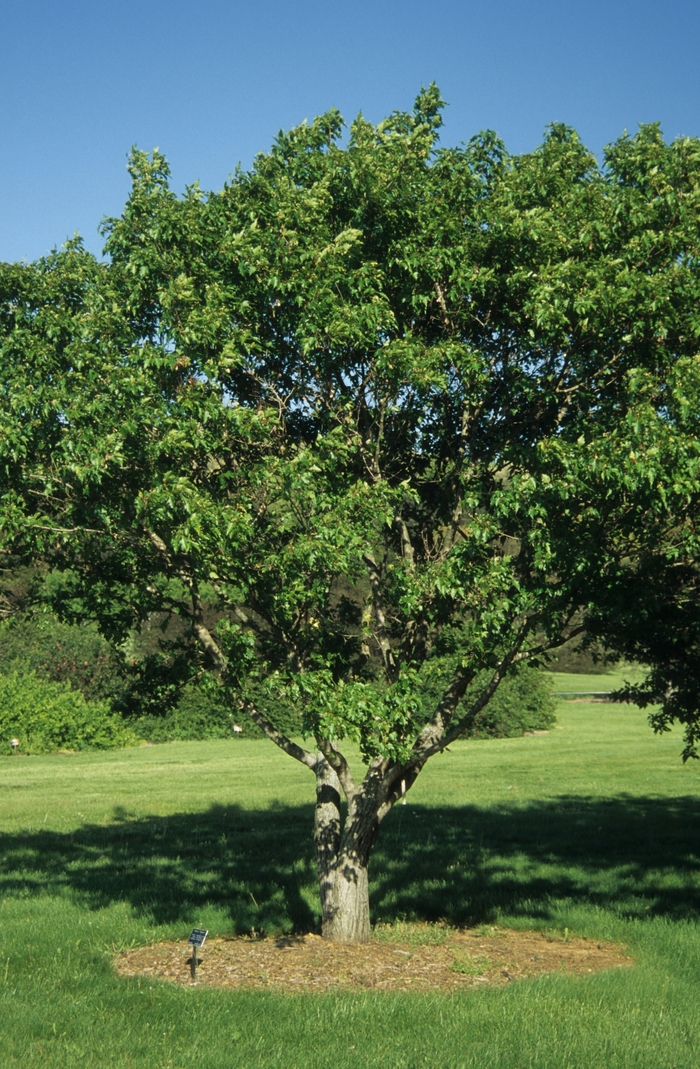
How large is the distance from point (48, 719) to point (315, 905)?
19939mm

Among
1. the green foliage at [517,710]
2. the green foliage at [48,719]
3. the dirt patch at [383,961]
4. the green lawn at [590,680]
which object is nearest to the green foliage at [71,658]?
the green foliage at [48,719]

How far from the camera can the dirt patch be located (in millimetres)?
9148

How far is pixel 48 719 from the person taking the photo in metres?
30.0

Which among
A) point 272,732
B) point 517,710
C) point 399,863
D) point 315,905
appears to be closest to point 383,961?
point 315,905

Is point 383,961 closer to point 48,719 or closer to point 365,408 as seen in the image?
point 365,408

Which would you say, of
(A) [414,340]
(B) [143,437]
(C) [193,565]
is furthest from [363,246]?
(C) [193,565]

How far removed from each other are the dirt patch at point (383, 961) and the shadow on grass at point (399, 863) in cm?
81

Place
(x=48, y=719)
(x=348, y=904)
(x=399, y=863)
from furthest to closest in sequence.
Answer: (x=48, y=719) < (x=399, y=863) < (x=348, y=904)

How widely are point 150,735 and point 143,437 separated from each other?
25.1 meters

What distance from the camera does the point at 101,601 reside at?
10.2 meters

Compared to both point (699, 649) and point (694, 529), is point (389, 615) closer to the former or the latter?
point (694, 529)

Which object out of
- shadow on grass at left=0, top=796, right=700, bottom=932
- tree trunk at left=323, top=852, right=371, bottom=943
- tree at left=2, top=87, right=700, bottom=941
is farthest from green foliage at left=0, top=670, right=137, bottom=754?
tree trunk at left=323, top=852, right=371, bottom=943

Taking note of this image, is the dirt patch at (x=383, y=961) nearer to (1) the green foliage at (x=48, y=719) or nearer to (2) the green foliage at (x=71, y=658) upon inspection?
(1) the green foliage at (x=48, y=719)

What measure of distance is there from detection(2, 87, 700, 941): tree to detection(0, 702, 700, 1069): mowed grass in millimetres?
2055
